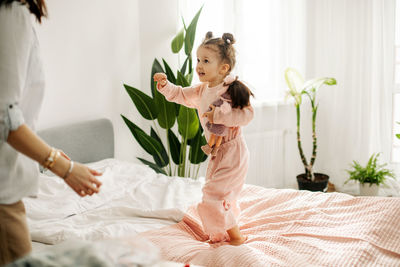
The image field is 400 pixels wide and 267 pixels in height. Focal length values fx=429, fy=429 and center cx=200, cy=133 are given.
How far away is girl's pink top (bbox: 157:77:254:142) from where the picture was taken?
5.86 ft

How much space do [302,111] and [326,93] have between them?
28 cm

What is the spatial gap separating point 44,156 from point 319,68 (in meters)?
3.49

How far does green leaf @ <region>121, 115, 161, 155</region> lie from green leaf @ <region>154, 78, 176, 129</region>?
14cm

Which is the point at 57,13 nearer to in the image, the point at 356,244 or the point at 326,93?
the point at 356,244

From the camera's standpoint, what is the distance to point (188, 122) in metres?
2.83

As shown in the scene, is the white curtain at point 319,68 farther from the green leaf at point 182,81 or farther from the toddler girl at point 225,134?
the toddler girl at point 225,134

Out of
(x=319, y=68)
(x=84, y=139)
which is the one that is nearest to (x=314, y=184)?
(x=319, y=68)

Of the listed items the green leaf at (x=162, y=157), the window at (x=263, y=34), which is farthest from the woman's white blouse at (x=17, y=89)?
the window at (x=263, y=34)

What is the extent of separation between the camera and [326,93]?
4031 millimetres

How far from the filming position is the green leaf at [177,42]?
3.03m

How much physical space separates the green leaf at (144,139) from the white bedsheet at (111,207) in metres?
0.38

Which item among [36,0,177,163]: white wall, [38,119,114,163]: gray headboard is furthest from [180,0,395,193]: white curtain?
[38,119,114,163]: gray headboard

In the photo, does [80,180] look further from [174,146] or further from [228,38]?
[174,146]

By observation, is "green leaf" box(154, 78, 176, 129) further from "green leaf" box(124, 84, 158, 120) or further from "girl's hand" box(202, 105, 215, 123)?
"girl's hand" box(202, 105, 215, 123)
